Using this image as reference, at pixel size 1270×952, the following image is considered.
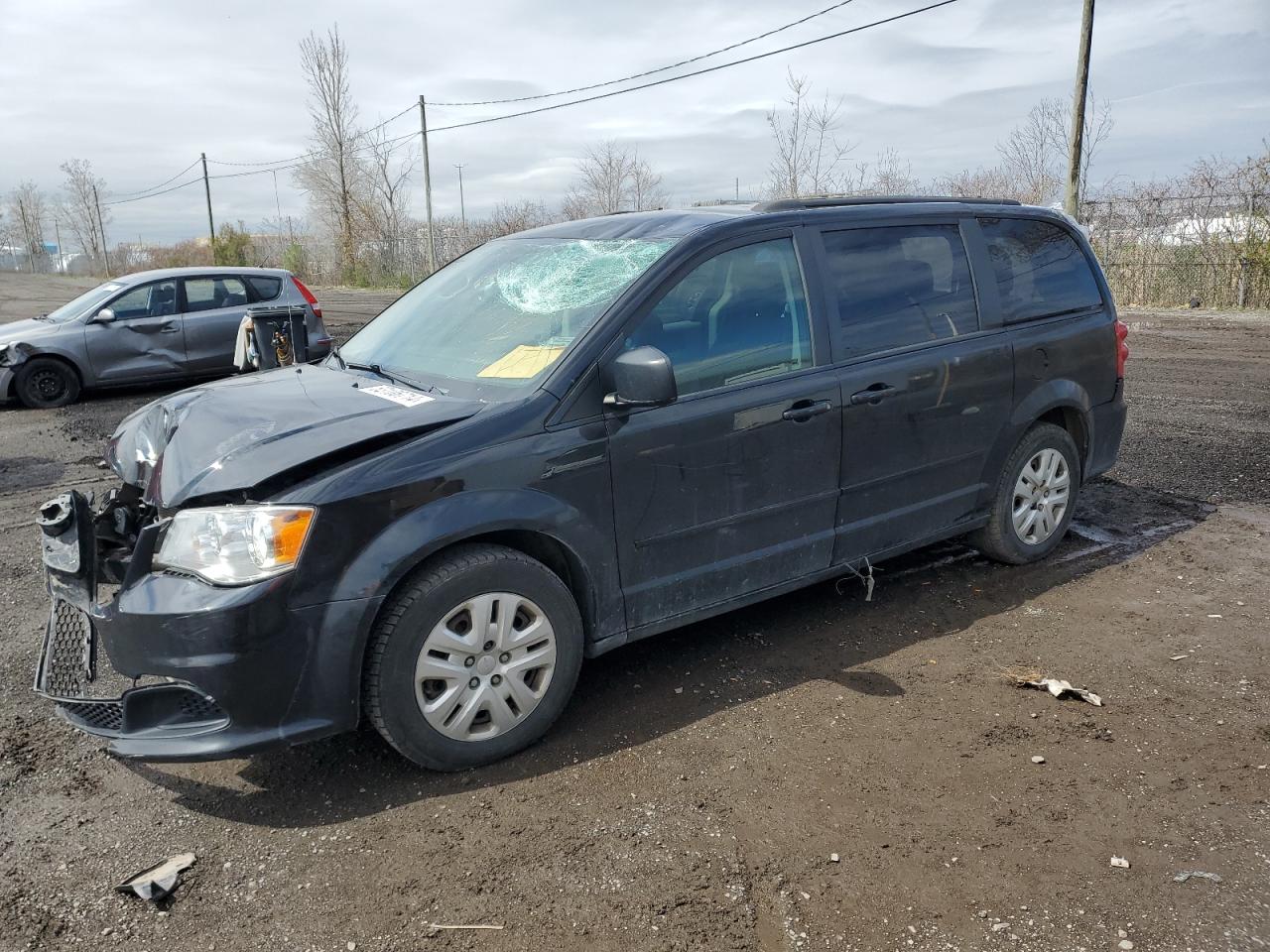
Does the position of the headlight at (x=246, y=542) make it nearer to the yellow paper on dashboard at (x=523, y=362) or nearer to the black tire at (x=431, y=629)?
the black tire at (x=431, y=629)

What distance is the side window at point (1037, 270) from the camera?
468cm

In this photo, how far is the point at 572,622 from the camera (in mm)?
3326

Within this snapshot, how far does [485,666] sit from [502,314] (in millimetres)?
1483

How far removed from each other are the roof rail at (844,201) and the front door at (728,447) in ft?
0.60

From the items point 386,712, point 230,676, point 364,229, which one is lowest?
point 386,712

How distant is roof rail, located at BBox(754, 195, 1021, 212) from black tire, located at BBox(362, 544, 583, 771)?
190cm

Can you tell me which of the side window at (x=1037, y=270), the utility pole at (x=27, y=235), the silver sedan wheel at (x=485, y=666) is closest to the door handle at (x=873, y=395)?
the side window at (x=1037, y=270)

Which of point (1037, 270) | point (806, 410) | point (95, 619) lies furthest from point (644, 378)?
point (1037, 270)

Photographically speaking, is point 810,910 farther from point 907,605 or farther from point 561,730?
point 907,605

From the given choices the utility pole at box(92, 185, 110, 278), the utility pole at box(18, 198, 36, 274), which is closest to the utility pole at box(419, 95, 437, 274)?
the utility pole at box(92, 185, 110, 278)

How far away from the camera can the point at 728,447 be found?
3.63 metres

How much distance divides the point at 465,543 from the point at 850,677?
5.59ft

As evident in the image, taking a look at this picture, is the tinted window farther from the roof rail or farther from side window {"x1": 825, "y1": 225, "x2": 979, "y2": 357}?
side window {"x1": 825, "y1": 225, "x2": 979, "y2": 357}

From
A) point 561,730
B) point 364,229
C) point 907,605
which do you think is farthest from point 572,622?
point 364,229
